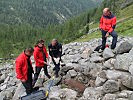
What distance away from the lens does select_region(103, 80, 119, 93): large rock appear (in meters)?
13.1

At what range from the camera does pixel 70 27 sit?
14362 cm

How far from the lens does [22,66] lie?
1431cm

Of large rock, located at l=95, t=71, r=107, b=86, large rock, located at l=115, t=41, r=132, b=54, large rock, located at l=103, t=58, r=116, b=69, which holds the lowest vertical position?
large rock, located at l=95, t=71, r=107, b=86

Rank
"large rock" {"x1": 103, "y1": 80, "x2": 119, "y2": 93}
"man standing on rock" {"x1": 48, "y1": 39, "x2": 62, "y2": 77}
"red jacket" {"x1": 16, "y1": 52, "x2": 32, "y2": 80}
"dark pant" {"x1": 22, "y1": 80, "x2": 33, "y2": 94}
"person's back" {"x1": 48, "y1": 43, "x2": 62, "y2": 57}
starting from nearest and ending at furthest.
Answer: "large rock" {"x1": 103, "y1": 80, "x2": 119, "y2": 93}
"red jacket" {"x1": 16, "y1": 52, "x2": 32, "y2": 80}
"dark pant" {"x1": 22, "y1": 80, "x2": 33, "y2": 94}
"man standing on rock" {"x1": 48, "y1": 39, "x2": 62, "y2": 77}
"person's back" {"x1": 48, "y1": 43, "x2": 62, "y2": 57}

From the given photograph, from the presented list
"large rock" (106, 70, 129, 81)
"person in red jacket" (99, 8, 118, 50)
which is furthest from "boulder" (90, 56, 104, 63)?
"large rock" (106, 70, 129, 81)

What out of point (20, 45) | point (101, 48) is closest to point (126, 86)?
point (101, 48)

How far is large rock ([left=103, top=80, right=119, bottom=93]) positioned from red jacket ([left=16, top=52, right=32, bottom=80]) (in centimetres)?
453

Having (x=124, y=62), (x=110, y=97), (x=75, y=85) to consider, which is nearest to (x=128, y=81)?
(x=110, y=97)

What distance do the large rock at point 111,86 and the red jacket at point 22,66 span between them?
4.53m

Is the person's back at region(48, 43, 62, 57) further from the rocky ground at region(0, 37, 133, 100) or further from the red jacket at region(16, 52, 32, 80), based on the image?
the red jacket at region(16, 52, 32, 80)

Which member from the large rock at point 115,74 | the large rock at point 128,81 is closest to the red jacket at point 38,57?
the large rock at point 115,74

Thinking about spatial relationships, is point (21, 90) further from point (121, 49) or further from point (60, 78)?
point (121, 49)

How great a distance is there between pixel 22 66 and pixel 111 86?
5002mm

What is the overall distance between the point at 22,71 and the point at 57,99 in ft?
8.29
